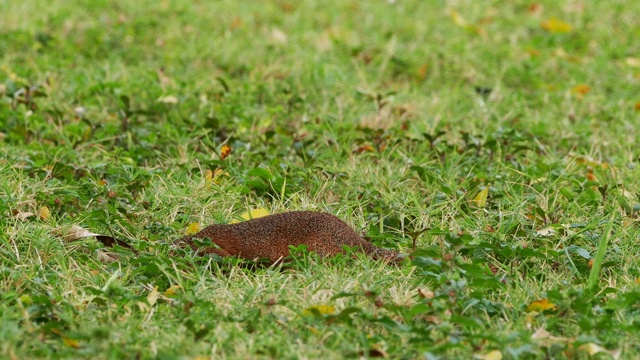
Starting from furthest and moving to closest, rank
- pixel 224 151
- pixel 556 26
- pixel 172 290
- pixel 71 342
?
pixel 556 26 < pixel 224 151 < pixel 172 290 < pixel 71 342

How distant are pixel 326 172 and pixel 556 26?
3.10 metres

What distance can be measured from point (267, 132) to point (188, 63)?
1.37m

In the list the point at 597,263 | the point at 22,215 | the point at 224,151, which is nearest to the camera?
the point at 597,263

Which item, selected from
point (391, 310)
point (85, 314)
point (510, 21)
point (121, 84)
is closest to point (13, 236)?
point (85, 314)

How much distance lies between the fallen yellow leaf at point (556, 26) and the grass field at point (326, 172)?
2cm

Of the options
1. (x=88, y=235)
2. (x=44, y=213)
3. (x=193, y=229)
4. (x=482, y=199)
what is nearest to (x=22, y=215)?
(x=44, y=213)

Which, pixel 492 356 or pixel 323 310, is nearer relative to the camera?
pixel 492 356

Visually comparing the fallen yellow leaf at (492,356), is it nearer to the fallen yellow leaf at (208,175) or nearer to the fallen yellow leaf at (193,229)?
the fallen yellow leaf at (193,229)

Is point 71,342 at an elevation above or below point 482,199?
above

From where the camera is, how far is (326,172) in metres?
3.73

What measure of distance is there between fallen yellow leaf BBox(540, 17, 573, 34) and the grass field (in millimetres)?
17

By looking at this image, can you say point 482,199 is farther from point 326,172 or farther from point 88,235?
point 88,235

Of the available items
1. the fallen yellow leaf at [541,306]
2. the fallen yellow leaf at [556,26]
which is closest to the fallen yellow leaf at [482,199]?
the fallen yellow leaf at [541,306]

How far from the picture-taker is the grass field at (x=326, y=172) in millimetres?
2525
